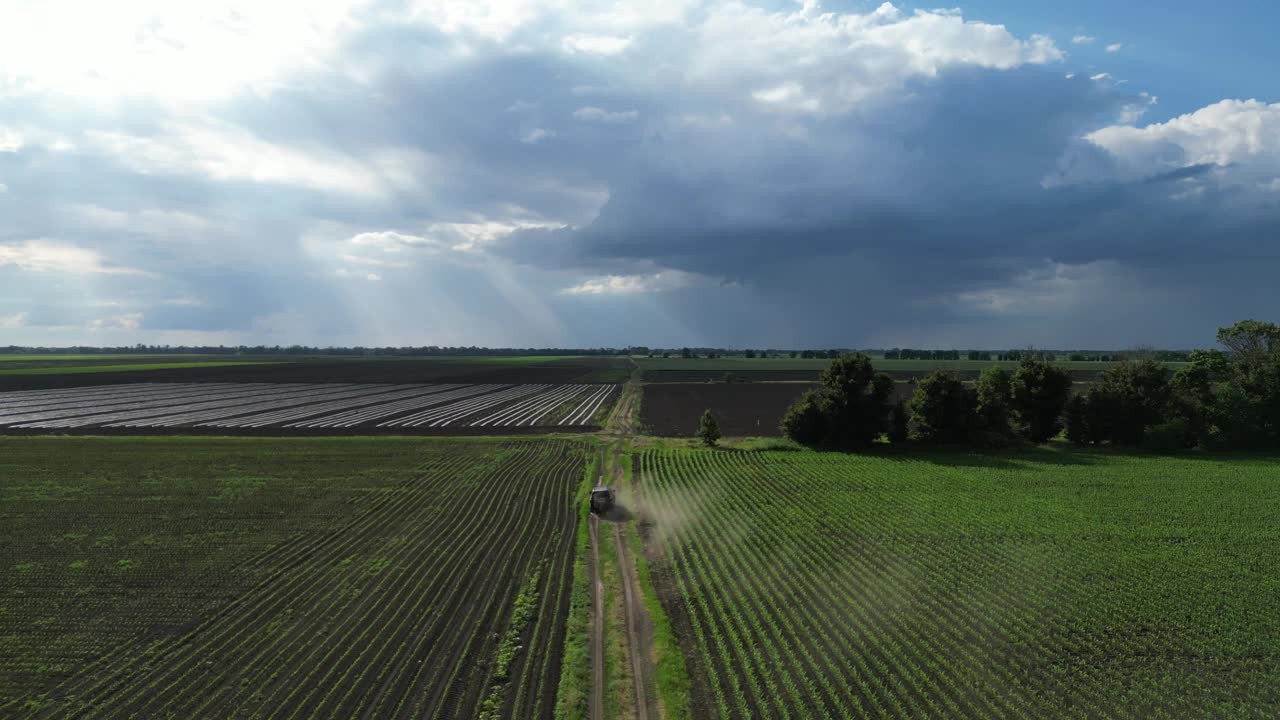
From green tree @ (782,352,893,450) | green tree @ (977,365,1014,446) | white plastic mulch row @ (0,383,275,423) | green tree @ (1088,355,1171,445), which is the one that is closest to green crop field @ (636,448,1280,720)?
green tree @ (977,365,1014,446)

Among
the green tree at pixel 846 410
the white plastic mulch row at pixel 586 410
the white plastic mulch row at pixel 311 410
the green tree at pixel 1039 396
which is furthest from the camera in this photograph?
the white plastic mulch row at pixel 586 410

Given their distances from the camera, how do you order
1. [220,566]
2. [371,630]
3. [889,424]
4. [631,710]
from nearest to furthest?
1. [631,710]
2. [371,630]
3. [220,566]
4. [889,424]

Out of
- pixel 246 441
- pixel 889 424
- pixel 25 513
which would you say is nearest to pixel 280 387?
pixel 246 441

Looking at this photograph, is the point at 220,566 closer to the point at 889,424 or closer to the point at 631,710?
the point at 631,710

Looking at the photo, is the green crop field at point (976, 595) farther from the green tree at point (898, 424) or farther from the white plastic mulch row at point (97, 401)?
the white plastic mulch row at point (97, 401)

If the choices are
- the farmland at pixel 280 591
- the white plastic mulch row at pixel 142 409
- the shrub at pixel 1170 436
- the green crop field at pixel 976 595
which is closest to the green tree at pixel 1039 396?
the shrub at pixel 1170 436

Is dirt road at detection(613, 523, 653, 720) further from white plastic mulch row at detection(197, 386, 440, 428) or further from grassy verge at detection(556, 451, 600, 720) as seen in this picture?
white plastic mulch row at detection(197, 386, 440, 428)

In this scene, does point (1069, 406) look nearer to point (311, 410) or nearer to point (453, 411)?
point (453, 411)
